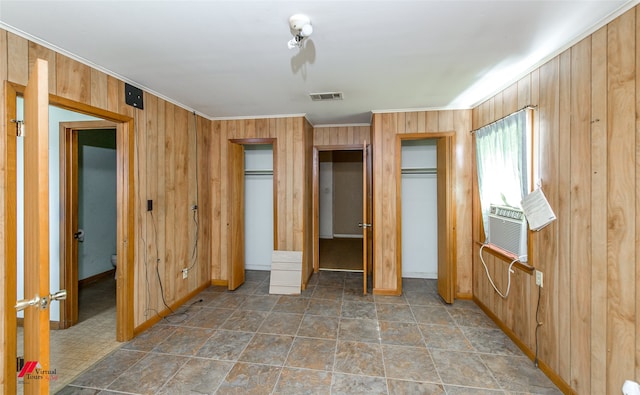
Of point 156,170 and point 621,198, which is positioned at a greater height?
point 156,170

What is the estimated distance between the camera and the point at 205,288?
12.0 feet

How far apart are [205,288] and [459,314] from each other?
10.9ft

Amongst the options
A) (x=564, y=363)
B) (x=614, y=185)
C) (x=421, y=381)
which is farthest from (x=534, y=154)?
(x=421, y=381)

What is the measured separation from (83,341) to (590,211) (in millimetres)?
4199

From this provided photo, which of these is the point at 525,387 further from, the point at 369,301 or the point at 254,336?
the point at 254,336

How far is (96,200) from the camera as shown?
3.85 metres

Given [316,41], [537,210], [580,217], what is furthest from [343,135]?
[580,217]

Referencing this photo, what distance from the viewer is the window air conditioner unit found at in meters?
2.23

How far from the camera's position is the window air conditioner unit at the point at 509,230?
2230 millimetres

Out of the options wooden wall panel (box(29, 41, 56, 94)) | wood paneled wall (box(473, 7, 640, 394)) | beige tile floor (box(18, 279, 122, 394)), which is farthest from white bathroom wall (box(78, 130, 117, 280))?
wood paneled wall (box(473, 7, 640, 394))

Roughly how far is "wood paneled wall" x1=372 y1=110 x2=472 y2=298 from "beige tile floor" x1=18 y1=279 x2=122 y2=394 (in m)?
2.98

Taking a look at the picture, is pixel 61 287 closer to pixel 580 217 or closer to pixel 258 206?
pixel 258 206

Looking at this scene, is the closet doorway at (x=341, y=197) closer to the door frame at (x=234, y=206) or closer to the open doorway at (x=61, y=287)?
the door frame at (x=234, y=206)

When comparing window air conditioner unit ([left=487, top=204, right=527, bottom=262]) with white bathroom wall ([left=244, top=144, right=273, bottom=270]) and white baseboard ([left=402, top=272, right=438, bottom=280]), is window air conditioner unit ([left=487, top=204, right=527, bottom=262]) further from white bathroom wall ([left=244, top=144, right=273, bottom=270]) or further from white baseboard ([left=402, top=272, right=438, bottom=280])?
white bathroom wall ([left=244, top=144, right=273, bottom=270])
